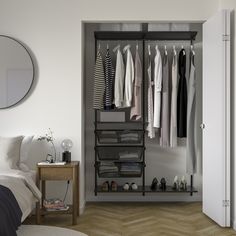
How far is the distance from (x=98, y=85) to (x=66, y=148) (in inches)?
34.8

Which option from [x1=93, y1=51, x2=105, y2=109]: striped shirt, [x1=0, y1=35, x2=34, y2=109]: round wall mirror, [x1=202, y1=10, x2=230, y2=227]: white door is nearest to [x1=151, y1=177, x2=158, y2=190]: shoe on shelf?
[x1=202, y1=10, x2=230, y2=227]: white door

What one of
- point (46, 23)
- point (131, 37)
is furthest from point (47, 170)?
point (131, 37)

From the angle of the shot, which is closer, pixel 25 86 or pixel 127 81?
pixel 25 86

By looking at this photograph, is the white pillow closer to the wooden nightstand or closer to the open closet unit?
the wooden nightstand

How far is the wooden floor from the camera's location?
3809 mm

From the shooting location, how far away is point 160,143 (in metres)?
4.91

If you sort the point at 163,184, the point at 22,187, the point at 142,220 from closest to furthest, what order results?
the point at 22,187
the point at 142,220
the point at 163,184

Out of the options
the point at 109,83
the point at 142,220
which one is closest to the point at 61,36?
the point at 109,83

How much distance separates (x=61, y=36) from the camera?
14.8 feet

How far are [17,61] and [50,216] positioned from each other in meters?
1.82

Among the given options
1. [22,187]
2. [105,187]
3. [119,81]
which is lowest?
[105,187]

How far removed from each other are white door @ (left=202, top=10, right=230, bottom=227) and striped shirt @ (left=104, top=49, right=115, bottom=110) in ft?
3.82

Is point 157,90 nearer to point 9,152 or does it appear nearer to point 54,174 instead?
point 54,174

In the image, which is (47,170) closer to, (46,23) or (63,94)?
(63,94)
